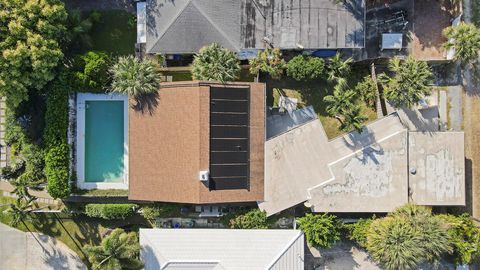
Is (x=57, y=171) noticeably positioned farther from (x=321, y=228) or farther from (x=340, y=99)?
(x=340, y=99)

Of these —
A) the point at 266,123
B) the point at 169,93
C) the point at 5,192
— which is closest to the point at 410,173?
the point at 266,123

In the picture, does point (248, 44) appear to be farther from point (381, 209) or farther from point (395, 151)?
point (381, 209)

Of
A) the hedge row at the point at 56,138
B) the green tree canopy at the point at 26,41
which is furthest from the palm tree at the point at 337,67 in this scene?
the hedge row at the point at 56,138

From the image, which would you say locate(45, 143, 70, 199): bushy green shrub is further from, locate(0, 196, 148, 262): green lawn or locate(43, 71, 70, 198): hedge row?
locate(0, 196, 148, 262): green lawn

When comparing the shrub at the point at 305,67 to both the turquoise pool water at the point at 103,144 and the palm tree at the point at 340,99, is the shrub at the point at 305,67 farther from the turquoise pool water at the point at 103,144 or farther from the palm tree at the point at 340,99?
the turquoise pool water at the point at 103,144

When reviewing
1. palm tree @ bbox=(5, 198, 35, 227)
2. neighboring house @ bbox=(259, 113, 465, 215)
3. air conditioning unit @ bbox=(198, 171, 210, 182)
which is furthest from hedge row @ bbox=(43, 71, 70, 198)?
neighboring house @ bbox=(259, 113, 465, 215)

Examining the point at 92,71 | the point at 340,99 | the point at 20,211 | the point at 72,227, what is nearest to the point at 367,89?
the point at 340,99

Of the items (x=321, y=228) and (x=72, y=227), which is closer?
(x=321, y=228)
